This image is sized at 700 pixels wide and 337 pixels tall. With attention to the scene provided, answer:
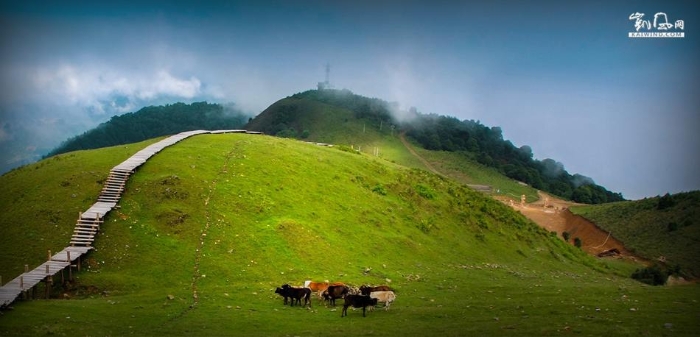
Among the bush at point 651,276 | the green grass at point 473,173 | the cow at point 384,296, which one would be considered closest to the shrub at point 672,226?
the bush at point 651,276

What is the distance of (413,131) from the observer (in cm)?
15738

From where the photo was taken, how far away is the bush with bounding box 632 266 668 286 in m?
49.9

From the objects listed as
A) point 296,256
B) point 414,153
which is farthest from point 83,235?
point 414,153

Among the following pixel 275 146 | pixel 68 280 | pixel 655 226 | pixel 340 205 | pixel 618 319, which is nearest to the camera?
pixel 618 319

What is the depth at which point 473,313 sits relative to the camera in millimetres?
24703

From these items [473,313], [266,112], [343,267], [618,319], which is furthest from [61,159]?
[266,112]

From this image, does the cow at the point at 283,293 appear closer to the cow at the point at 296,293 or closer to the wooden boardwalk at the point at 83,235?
the cow at the point at 296,293

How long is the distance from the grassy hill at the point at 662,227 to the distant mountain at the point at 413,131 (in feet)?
190

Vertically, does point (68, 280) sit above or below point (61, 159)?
below

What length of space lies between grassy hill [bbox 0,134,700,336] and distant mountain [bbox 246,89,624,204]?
83.7m

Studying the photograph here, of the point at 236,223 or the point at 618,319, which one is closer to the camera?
the point at 618,319

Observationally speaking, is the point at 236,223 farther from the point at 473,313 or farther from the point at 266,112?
the point at 266,112

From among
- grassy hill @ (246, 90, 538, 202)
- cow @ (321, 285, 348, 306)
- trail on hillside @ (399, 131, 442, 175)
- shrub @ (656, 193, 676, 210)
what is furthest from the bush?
trail on hillside @ (399, 131, 442, 175)

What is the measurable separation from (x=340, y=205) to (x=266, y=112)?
453ft
